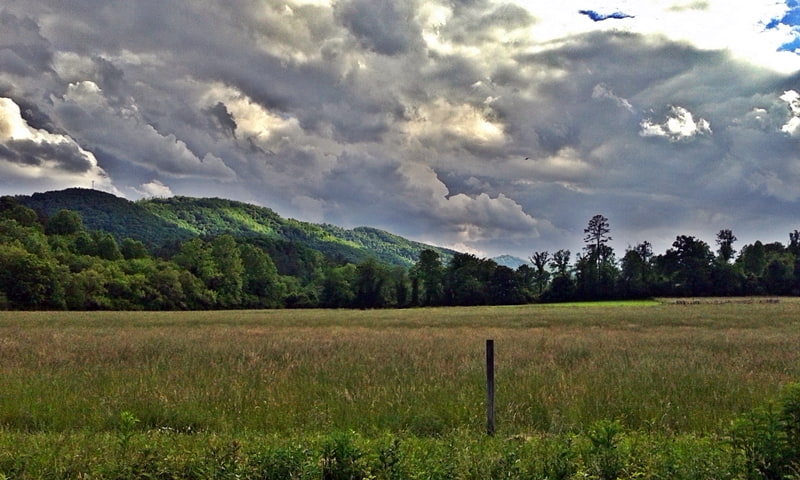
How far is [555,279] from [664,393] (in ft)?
359

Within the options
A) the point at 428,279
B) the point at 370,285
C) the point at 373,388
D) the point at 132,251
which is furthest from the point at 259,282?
the point at 373,388

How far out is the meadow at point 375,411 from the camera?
591cm

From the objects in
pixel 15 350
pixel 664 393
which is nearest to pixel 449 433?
pixel 664 393

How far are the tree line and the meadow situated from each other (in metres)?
87.2

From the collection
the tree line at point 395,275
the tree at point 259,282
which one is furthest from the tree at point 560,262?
the tree at point 259,282

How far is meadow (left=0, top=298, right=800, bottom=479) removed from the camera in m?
5.91

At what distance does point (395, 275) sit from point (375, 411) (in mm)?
113647

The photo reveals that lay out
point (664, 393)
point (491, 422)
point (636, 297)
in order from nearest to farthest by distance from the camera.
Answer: point (491, 422), point (664, 393), point (636, 297)

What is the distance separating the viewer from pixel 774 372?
13695 millimetres

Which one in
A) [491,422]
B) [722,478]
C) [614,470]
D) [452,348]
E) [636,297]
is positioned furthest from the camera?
[636,297]

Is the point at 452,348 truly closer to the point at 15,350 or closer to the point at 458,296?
the point at 15,350

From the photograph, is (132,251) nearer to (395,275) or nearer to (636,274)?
(395,275)

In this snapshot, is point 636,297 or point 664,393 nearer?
point 664,393

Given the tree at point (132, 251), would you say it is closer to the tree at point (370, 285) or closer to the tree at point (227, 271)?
the tree at point (227, 271)
